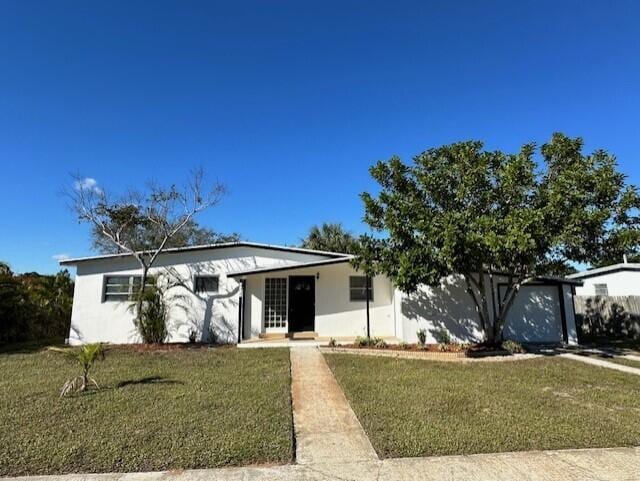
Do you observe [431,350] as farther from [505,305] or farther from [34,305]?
[34,305]

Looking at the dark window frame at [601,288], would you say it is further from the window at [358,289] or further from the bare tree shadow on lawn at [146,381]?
the bare tree shadow on lawn at [146,381]

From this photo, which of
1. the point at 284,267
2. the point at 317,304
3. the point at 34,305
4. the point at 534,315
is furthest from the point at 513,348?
the point at 34,305

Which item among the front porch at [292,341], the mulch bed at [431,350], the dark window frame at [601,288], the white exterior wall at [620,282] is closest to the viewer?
the mulch bed at [431,350]

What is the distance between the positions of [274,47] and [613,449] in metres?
11.5

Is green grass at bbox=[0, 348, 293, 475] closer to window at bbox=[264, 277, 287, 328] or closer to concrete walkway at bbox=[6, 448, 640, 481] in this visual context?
concrete walkway at bbox=[6, 448, 640, 481]

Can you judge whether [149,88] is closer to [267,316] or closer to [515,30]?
[267,316]

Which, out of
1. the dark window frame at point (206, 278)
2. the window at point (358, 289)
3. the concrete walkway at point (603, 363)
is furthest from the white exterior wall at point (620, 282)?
the dark window frame at point (206, 278)

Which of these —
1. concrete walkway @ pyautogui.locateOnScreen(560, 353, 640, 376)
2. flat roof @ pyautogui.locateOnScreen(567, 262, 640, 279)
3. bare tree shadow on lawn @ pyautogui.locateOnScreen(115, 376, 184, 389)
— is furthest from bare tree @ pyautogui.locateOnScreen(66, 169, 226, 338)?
flat roof @ pyautogui.locateOnScreen(567, 262, 640, 279)

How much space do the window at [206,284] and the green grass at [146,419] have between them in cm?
525

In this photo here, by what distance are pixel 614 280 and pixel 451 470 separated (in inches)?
826

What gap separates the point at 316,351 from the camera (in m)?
11.1

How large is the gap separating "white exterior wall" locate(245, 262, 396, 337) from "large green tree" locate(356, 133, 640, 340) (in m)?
3.11

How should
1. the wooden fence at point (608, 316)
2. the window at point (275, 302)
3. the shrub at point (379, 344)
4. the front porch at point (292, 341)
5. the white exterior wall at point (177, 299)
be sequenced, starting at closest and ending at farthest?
1. the shrub at point (379, 344)
2. the front porch at point (292, 341)
3. the white exterior wall at point (177, 299)
4. the window at point (275, 302)
5. the wooden fence at point (608, 316)

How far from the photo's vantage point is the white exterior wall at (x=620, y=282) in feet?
60.5
